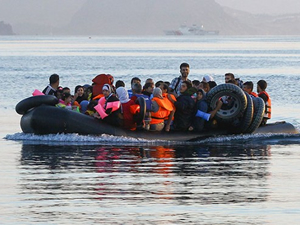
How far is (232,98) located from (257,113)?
63 cm

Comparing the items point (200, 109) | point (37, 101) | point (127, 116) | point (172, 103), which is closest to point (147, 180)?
point (127, 116)

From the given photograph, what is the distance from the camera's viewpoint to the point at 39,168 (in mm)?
14477

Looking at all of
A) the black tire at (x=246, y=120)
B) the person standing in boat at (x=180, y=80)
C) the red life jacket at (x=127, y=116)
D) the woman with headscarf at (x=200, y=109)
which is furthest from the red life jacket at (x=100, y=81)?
the black tire at (x=246, y=120)

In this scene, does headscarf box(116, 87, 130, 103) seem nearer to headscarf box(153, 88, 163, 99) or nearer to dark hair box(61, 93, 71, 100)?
headscarf box(153, 88, 163, 99)

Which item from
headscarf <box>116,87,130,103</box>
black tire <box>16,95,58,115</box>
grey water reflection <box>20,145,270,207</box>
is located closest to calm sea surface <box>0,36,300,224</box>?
grey water reflection <box>20,145,270,207</box>

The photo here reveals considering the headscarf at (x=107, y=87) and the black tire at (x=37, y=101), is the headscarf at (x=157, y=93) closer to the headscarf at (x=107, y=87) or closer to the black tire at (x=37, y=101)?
the headscarf at (x=107, y=87)

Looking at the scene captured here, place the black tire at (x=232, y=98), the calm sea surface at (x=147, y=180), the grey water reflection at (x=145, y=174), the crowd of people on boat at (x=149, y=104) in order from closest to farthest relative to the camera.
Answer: the calm sea surface at (x=147, y=180), the grey water reflection at (x=145, y=174), the crowd of people on boat at (x=149, y=104), the black tire at (x=232, y=98)

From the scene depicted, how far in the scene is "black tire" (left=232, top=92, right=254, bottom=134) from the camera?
1883cm

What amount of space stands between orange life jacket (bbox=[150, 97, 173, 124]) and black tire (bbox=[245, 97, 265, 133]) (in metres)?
2.02

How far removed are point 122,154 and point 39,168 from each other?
7.55 feet

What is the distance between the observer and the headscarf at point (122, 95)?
1797 centimetres

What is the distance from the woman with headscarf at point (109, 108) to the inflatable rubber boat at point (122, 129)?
16 cm

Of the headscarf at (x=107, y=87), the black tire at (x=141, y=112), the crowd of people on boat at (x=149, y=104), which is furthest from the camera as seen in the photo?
the headscarf at (x=107, y=87)

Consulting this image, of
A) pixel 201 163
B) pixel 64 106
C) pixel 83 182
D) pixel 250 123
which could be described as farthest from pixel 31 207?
pixel 250 123
